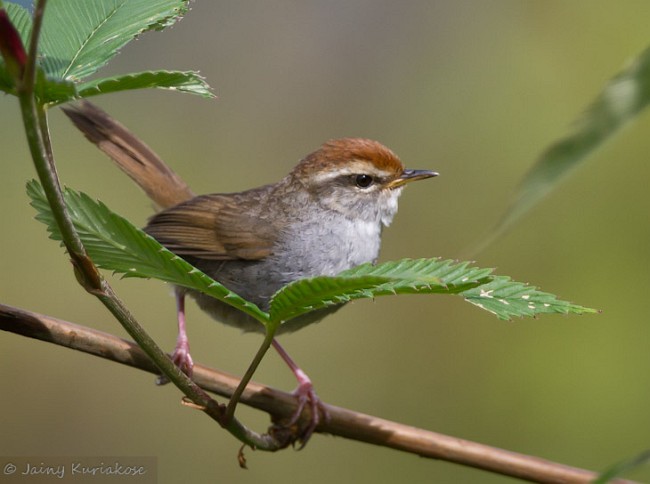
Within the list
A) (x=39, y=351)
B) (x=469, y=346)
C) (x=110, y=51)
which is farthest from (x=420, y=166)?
(x=110, y=51)

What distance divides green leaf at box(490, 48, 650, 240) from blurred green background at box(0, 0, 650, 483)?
4221 mm

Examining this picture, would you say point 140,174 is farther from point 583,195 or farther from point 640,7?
point 640,7

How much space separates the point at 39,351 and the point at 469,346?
9.97 feet

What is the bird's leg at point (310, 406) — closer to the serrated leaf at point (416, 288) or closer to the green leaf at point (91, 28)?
the serrated leaf at point (416, 288)

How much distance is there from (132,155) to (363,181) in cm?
128

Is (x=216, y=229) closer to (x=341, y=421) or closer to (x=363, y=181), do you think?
(x=363, y=181)

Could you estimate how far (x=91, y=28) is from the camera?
5.87 ft

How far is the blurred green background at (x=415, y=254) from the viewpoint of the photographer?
16.7ft

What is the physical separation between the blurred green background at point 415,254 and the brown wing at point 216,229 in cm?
185

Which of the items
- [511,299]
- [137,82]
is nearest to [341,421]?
[511,299]

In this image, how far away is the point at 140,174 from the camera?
4641mm

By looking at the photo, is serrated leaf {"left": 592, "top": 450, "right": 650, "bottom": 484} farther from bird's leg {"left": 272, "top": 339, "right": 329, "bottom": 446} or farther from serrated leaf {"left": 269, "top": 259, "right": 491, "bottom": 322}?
bird's leg {"left": 272, "top": 339, "right": 329, "bottom": 446}

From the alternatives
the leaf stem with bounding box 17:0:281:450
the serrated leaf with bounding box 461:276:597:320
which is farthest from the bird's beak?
the serrated leaf with bounding box 461:276:597:320

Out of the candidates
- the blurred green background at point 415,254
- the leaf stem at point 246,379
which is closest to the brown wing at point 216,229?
the blurred green background at point 415,254
